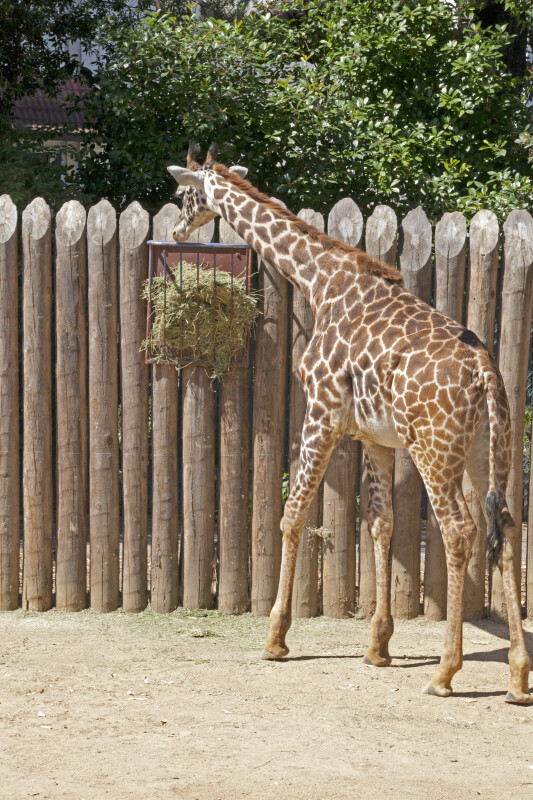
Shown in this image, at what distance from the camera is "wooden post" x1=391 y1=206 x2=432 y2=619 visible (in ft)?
18.7

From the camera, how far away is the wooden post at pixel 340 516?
586 cm

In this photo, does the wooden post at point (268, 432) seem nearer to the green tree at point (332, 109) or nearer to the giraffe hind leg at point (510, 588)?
the giraffe hind leg at point (510, 588)

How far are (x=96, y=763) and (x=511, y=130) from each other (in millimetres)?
7969

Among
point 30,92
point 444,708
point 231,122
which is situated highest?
point 30,92

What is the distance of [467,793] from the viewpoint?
365cm

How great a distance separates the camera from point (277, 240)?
5.55 m

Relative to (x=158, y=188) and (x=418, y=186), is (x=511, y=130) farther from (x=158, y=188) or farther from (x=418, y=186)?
(x=158, y=188)

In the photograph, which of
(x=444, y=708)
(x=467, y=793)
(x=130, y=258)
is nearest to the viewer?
(x=467, y=793)

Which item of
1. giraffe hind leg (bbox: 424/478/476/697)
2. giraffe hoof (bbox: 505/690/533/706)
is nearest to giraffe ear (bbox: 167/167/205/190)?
giraffe hind leg (bbox: 424/478/476/697)

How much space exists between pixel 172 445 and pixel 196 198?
5.27 ft

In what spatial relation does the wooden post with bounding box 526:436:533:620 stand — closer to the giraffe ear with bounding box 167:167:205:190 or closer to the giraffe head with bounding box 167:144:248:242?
the giraffe head with bounding box 167:144:248:242

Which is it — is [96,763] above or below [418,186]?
below

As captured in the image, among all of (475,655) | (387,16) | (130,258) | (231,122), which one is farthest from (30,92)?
(475,655)

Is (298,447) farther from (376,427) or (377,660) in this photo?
(377,660)
